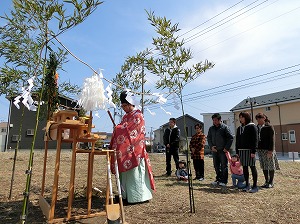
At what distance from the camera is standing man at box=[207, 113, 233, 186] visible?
6.40 metres

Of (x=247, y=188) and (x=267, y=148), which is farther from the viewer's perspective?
(x=267, y=148)

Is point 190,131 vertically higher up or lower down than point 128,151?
higher up

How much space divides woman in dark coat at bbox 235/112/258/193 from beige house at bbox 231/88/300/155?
21.4 metres

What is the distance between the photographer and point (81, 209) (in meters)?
4.18

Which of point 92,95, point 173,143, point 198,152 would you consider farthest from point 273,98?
point 92,95

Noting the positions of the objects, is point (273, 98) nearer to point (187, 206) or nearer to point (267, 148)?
point (267, 148)

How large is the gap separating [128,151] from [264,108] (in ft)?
93.6

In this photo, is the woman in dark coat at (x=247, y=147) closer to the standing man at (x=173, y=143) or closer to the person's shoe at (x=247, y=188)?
the person's shoe at (x=247, y=188)

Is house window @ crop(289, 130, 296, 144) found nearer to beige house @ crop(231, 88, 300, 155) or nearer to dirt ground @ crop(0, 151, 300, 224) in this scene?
beige house @ crop(231, 88, 300, 155)

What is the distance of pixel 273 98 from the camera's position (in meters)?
30.0

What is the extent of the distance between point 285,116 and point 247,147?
24.5 m

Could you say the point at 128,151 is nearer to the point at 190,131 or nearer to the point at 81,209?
the point at 81,209

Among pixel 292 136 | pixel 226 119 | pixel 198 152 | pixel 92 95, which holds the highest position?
pixel 226 119

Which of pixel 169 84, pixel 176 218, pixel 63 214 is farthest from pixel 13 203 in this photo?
pixel 169 84
